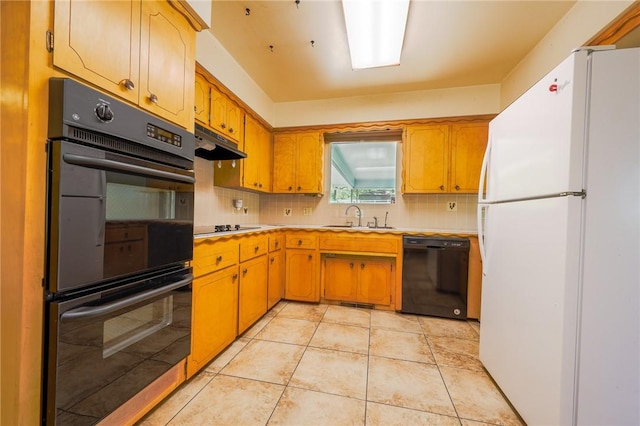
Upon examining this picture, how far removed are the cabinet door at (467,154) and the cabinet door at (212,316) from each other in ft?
8.44

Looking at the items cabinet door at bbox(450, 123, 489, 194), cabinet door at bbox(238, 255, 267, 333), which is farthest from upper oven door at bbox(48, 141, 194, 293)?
cabinet door at bbox(450, 123, 489, 194)

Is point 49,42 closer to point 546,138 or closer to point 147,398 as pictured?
point 147,398

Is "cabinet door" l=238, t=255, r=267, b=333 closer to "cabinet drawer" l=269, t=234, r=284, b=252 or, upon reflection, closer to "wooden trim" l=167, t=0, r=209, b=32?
"cabinet drawer" l=269, t=234, r=284, b=252

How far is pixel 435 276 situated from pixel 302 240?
4.93 ft

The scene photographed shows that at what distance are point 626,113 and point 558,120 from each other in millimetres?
204

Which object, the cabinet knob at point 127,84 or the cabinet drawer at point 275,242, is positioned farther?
the cabinet drawer at point 275,242

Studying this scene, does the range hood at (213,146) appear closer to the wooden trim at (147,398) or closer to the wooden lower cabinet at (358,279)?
the wooden trim at (147,398)

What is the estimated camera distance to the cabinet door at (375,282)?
2.83 meters

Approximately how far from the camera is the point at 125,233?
0.99m

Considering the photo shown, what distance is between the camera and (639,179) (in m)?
0.99

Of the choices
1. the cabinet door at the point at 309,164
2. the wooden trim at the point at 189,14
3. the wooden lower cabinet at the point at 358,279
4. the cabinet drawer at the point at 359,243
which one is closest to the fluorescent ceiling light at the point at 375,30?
the wooden trim at the point at 189,14

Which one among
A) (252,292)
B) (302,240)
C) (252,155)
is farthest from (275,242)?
(252,155)

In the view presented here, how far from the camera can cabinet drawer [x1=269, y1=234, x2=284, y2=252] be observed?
8.86 ft

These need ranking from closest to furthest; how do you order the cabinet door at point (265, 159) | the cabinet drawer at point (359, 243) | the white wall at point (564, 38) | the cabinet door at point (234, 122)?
the white wall at point (564, 38) → the cabinet door at point (234, 122) → the cabinet drawer at point (359, 243) → the cabinet door at point (265, 159)
